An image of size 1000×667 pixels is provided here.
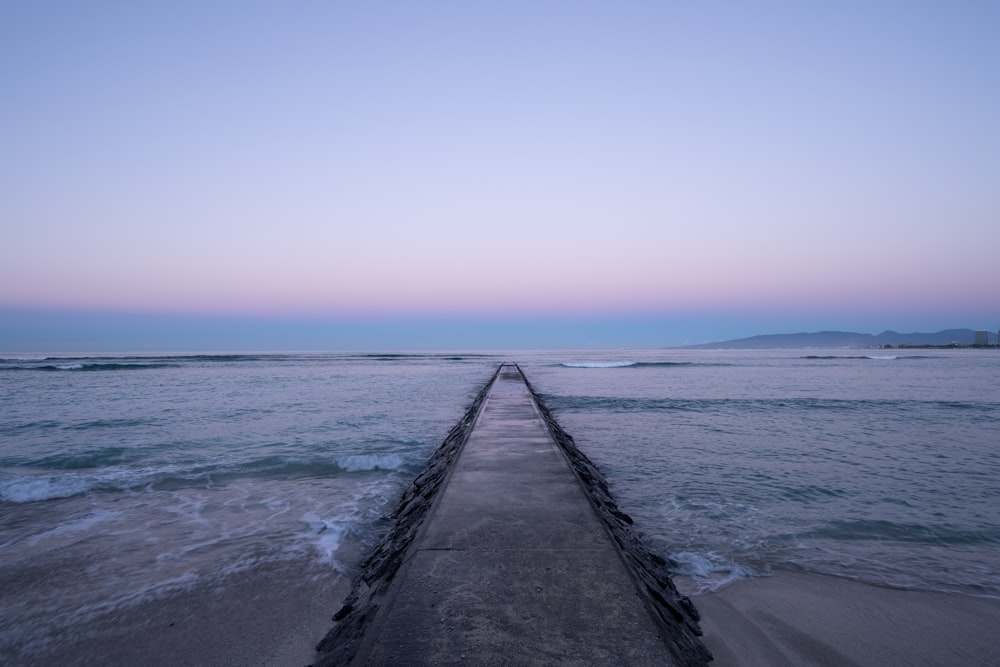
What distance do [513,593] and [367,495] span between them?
4.65 meters

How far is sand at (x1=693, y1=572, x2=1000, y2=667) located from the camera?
315 cm

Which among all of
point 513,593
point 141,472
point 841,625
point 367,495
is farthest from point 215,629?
point 141,472

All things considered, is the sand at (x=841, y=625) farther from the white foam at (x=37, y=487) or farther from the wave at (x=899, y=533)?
the white foam at (x=37, y=487)

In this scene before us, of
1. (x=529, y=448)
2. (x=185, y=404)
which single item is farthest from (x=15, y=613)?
(x=185, y=404)

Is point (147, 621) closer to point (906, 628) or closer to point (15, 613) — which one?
point (15, 613)

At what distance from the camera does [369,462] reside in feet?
28.6

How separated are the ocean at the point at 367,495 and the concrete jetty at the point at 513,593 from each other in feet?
3.36

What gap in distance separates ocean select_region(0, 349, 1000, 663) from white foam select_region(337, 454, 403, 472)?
0.05 metres

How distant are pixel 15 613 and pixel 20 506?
3676 mm

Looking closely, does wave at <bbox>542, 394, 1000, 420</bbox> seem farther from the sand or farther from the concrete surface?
the concrete surface

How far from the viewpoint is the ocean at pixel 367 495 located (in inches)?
172

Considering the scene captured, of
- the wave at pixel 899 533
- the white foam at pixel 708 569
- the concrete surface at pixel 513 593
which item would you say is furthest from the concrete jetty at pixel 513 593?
the wave at pixel 899 533

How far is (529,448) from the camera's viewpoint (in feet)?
24.1

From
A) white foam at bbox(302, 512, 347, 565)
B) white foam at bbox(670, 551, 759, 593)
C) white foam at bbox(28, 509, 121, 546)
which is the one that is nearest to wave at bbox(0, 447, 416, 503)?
white foam at bbox(28, 509, 121, 546)
